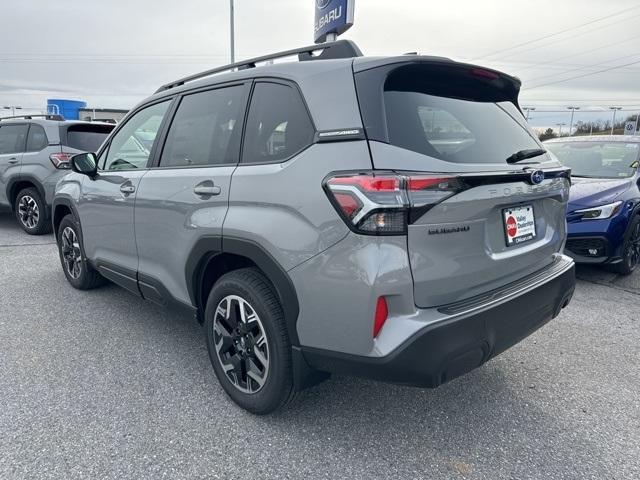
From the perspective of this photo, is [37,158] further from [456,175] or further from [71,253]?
[456,175]

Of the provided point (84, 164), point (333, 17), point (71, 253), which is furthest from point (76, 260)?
point (333, 17)

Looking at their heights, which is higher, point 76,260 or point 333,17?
point 333,17

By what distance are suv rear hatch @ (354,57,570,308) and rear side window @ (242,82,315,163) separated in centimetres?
33

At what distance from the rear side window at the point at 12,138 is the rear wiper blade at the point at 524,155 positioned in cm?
769

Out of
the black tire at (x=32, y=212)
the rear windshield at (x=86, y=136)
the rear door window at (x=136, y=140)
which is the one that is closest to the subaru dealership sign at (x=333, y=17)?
the rear windshield at (x=86, y=136)

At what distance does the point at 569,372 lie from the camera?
122 inches

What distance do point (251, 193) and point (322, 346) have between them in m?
0.81

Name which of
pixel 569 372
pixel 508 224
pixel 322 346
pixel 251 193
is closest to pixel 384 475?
pixel 322 346

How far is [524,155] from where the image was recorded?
2.48 meters

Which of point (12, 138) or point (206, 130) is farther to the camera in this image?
point (12, 138)

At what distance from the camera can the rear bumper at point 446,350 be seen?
1.91m

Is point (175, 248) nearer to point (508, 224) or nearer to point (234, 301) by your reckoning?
point (234, 301)

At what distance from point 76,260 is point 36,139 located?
3.95m

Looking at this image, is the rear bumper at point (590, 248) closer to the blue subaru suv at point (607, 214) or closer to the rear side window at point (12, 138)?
the blue subaru suv at point (607, 214)
